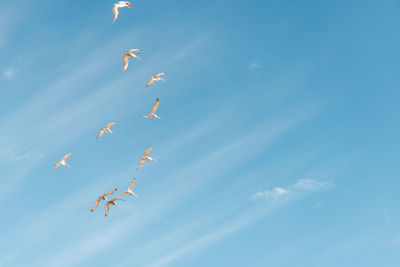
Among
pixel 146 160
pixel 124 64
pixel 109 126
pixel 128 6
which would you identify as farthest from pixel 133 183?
pixel 128 6

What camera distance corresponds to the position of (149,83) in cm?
9500

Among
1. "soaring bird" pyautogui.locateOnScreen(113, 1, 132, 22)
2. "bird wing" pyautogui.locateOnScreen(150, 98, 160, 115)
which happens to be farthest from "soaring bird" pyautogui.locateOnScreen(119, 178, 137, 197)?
"soaring bird" pyautogui.locateOnScreen(113, 1, 132, 22)

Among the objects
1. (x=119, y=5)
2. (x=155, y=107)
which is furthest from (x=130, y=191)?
(x=119, y=5)

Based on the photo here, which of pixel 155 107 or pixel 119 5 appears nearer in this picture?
pixel 119 5

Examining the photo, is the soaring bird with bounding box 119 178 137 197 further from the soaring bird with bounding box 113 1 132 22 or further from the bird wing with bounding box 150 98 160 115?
the soaring bird with bounding box 113 1 132 22

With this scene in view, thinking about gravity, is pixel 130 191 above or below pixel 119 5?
below

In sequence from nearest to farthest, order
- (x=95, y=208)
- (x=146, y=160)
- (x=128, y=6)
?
(x=128, y=6) < (x=95, y=208) < (x=146, y=160)

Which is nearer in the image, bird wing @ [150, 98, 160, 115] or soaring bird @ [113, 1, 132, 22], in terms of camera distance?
soaring bird @ [113, 1, 132, 22]

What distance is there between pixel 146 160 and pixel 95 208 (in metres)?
13.2

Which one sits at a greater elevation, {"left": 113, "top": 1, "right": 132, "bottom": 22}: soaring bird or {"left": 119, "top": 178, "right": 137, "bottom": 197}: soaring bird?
{"left": 113, "top": 1, "right": 132, "bottom": 22}: soaring bird

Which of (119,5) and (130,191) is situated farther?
(130,191)

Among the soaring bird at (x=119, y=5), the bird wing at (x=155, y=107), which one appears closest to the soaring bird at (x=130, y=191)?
the bird wing at (x=155, y=107)

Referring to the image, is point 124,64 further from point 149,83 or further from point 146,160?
point 146,160

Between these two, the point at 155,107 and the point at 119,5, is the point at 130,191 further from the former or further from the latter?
the point at 119,5
